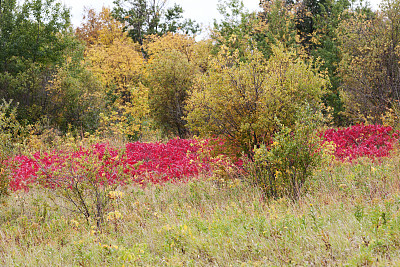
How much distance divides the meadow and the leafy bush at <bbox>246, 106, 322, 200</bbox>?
0.20 m

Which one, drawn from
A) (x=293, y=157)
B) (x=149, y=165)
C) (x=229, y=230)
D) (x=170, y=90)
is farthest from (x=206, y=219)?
(x=170, y=90)

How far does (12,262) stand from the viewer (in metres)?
4.01

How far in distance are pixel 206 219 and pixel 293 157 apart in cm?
165

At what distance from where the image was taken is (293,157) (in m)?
5.14

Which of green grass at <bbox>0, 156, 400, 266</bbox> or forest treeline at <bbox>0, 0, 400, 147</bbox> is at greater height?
forest treeline at <bbox>0, 0, 400, 147</bbox>

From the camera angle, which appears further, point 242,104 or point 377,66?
point 377,66

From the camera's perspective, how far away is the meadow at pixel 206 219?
3.12m

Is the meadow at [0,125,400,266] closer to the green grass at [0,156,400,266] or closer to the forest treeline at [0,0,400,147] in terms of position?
the green grass at [0,156,400,266]

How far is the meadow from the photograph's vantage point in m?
3.12

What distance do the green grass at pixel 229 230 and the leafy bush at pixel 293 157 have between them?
0.91ft

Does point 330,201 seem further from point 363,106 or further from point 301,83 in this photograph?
point 363,106

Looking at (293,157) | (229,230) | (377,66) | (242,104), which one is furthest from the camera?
(377,66)

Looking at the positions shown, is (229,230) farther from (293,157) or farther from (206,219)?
(293,157)

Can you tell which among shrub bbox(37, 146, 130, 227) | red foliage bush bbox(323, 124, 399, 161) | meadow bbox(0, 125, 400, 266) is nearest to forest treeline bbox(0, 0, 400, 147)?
red foliage bush bbox(323, 124, 399, 161)
